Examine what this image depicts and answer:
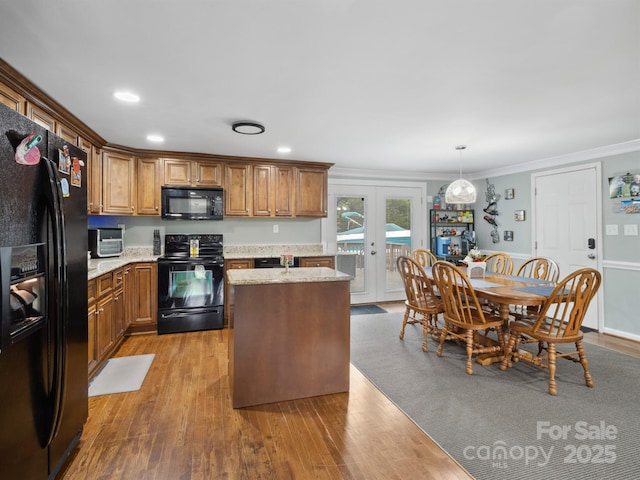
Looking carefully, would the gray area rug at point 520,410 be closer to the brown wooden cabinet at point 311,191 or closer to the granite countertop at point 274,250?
the granite countertop at point 274,250

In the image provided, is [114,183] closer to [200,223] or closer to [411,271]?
[200,223]

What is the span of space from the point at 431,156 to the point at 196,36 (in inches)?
140

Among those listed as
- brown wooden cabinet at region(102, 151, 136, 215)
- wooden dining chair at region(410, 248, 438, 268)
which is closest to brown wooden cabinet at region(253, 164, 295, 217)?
brown wooden cabinet at region(102, 151, 136, 215)

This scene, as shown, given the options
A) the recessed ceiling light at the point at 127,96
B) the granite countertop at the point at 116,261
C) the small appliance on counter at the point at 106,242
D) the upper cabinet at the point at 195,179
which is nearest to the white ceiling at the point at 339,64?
the recessed ceiling light at the point at 127,96

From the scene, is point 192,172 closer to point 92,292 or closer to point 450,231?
point 92,292

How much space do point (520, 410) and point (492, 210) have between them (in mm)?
4023

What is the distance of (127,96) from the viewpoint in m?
2.54

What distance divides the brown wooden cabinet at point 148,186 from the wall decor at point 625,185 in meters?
5.48

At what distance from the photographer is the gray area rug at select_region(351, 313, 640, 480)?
6.00ft

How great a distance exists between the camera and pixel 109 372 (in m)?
2.94

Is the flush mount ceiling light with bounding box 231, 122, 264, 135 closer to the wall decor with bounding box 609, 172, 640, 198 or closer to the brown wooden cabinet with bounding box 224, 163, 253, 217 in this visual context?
the brown wooden cabinet with bounding box 224, 163, 253, 217

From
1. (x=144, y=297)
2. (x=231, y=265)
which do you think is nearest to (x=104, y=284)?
(x=144, y=297)

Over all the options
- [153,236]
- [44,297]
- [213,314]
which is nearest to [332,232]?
[213,314]

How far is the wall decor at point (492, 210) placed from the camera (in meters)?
5.62
